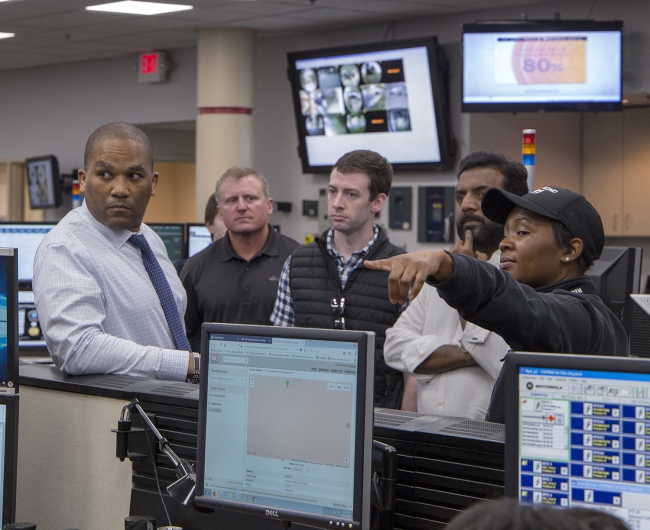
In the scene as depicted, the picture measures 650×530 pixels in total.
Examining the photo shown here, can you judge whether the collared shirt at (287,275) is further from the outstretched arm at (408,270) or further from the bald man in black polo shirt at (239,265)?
the outstretched arm at (408,270)

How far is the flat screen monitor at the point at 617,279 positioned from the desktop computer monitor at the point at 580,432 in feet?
6.26

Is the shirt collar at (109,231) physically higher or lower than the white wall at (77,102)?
lower

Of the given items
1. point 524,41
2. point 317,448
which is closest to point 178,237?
point 524,41

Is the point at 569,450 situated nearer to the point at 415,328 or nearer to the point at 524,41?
the point at 415,328

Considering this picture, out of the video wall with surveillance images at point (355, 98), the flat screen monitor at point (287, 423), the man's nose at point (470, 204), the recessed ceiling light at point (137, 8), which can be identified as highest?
the recessed ceiling light at point (137, 8)

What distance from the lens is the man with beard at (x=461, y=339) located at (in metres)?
2.39

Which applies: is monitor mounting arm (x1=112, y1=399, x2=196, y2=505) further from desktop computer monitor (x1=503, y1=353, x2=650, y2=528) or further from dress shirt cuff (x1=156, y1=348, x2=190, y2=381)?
desktop computer monitor (x1=503, y1=353, x2=650, y2=528)

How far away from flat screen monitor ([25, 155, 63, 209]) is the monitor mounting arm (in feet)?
29.0

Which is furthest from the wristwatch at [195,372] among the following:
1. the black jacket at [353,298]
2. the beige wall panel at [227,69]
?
the beige wall panel at [227,69]

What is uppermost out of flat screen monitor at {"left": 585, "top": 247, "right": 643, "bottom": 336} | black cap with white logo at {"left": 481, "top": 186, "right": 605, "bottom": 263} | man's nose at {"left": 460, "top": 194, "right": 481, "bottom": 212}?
man's nose at {"left": 460, "top": 194, "right": 481, "bottom": 212}

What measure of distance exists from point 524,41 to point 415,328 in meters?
4.06

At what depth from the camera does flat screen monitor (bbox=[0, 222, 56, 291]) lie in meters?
4.89

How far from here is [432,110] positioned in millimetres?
7168

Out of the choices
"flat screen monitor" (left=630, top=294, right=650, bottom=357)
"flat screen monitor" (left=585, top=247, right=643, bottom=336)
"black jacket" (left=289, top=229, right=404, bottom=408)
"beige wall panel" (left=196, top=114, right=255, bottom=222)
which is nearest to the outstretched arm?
"black jacket" (left=289, top=229, right=404, bottom=408)
